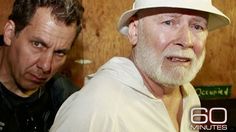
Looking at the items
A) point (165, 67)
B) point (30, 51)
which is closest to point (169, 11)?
point (165, 67)

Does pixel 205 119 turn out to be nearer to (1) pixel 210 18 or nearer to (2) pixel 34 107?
(1) pixel 210 18

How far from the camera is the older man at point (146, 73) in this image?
0.86 metres

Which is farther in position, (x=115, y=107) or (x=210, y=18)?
(x=210, y=18)

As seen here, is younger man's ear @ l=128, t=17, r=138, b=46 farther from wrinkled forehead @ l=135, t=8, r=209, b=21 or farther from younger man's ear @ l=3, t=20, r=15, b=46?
younger man's ear @ l=3, t=20, r=15, b=46

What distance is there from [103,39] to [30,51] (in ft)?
1.27

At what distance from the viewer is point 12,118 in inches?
43.7

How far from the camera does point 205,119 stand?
119 centimetres

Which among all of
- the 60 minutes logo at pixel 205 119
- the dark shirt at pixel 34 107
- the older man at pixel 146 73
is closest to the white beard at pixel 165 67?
the older man at pixel 146 73

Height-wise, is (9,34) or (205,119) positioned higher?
(9,34)

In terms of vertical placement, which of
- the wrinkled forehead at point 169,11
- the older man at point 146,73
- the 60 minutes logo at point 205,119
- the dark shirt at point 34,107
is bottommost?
the 60 minutes logo at point 205,119

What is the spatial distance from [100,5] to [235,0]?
0.54 m

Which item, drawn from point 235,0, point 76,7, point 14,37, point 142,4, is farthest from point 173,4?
point 235,0

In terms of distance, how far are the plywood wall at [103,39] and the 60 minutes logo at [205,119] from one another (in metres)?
0.27

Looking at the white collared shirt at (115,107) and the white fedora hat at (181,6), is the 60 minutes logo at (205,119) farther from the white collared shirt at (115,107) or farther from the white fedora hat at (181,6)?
the white fedora hat at (181,6)
